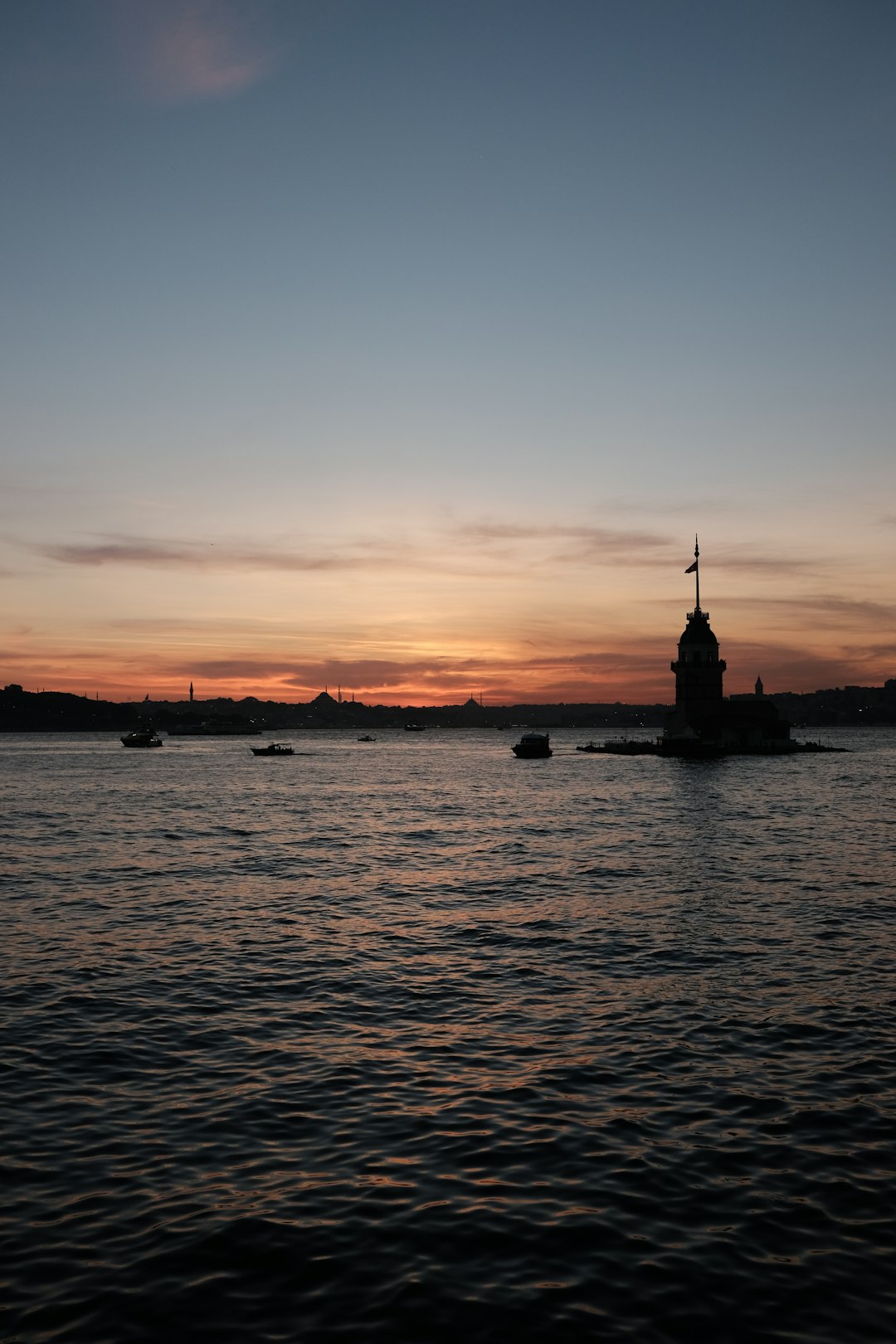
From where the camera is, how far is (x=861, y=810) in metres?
67.3

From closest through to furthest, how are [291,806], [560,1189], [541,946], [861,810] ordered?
[560,1189]
[541,946]
[861,810]
[291,806]

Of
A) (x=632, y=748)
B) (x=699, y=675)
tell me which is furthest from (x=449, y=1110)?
(x=632, y=748)

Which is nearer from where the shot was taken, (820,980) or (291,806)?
(820,980)

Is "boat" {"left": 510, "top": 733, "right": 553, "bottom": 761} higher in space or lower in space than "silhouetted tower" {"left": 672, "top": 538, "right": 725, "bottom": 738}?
lower

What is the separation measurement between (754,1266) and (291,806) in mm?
68739

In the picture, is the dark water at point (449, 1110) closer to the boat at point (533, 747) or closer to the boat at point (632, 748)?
the boat at point (533, 747)

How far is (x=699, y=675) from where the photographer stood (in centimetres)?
15312

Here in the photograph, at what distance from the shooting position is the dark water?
9742 mm

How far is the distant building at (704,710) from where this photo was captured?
153 m

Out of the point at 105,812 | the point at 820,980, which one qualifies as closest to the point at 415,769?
the point at 105,812

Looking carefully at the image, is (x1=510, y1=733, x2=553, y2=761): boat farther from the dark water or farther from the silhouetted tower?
the dark water

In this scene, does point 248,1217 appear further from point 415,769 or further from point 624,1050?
point 415,769

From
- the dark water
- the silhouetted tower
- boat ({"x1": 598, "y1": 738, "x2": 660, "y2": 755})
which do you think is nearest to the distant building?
the silhouetted tower

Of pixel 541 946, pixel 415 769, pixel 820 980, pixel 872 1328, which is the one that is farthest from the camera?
pixel 415 769
